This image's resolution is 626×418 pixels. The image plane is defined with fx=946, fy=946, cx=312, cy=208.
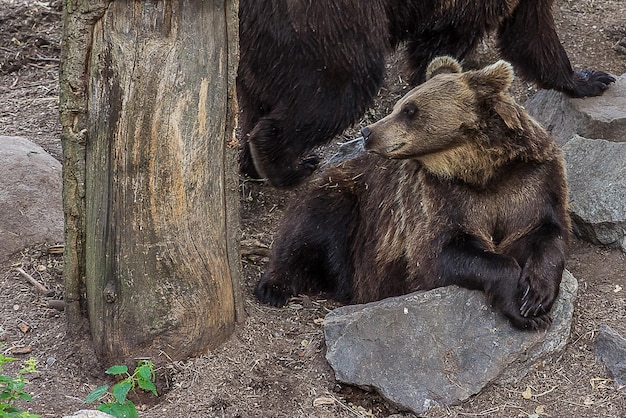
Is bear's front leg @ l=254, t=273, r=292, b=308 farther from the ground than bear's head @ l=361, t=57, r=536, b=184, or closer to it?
closer to it

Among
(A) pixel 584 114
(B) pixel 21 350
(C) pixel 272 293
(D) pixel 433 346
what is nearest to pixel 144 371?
(B) pixel 21 350

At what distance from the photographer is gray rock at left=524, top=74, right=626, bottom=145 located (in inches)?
249

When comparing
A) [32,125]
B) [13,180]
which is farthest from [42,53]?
[13,180]

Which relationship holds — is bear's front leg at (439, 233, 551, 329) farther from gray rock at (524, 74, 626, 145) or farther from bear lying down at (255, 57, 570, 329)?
gray rock at (524, 74, 626, 145)

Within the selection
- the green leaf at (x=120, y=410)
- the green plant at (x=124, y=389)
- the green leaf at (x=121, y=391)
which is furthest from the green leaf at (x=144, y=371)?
the green leaf at (x=120, y=410)

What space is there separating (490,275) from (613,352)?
0.65 meters

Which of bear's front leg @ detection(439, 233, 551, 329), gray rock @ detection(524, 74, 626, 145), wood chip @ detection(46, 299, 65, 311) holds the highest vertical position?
gray rock @ detection(524, 74, 626, 145)

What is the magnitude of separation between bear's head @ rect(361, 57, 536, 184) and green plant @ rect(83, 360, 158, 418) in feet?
4.90

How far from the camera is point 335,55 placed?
555 centimetres

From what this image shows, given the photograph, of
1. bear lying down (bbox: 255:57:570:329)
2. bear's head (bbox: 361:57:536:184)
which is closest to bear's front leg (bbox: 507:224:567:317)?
bear lying down (bbox: 255:57:570:329)

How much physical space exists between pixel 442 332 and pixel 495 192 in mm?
756

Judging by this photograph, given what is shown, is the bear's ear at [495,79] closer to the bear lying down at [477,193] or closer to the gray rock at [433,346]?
the bear lying down at [477,193]

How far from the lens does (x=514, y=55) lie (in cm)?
677

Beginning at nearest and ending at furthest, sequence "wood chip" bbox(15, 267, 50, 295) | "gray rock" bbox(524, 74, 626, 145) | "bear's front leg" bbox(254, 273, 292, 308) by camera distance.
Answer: "wood chip" bbox(15, 267, 50, 295)
"bear's front leg" bbox(254, 273, 292, 308)
"gray rock" bbox(524, 74, 626, 145)
